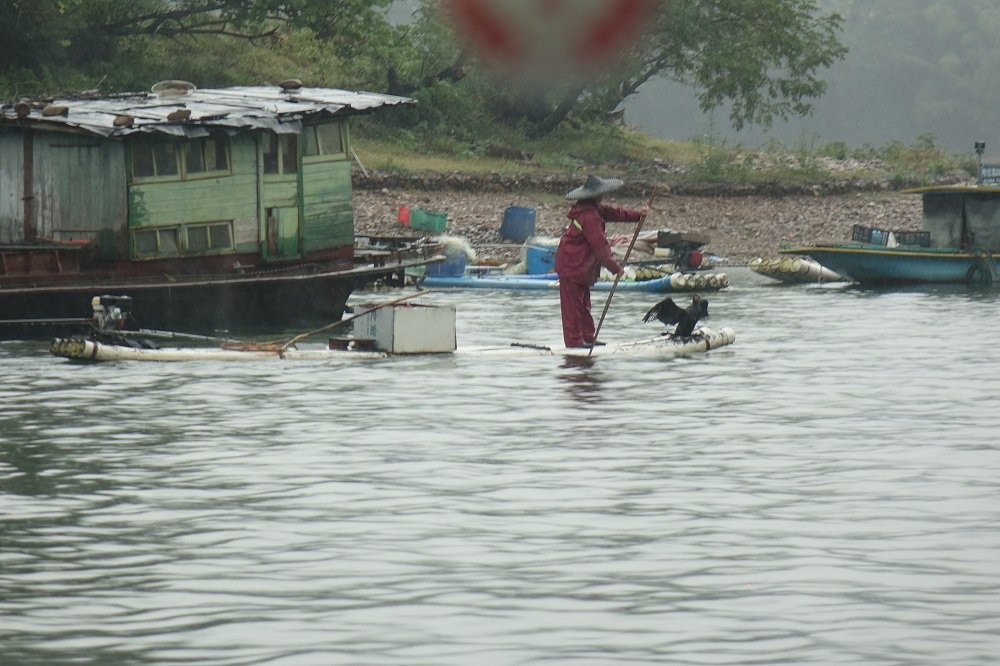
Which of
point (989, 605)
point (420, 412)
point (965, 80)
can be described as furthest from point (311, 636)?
point (965, 80)

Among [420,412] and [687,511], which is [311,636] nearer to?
[687,511]

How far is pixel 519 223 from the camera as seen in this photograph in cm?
3922

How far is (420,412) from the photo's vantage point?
49.4 feet

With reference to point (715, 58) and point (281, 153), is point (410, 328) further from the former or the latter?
point (715, 58)

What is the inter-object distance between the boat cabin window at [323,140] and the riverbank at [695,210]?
1260 cm

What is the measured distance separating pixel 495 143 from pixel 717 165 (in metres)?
6.50

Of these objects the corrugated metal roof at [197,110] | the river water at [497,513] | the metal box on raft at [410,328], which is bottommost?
the river water at [497,513]

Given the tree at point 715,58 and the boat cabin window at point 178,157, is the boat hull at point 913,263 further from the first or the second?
the tree at point 715,58

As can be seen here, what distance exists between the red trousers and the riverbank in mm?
18299

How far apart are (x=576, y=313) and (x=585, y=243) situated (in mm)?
751

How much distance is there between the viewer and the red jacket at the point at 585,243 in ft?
60.4

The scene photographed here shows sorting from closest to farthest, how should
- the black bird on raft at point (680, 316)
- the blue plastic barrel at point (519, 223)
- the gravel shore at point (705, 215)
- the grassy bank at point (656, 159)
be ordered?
1. the black bird on raft at point (680, 316)
2. the blue plastic barrel at point (519, 223)
3. the gravel shore at point (705, 215)
4. the grassy bank at point (656, 159)

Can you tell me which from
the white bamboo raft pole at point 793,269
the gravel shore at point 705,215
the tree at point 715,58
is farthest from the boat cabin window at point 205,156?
the tree at point 715,58

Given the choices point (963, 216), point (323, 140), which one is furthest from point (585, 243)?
point (963, 216)
